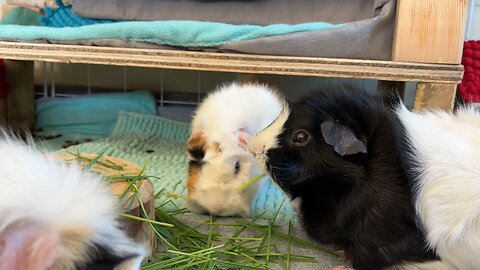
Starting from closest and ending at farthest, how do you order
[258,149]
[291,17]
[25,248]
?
[25,248] < [258,149] < [291,17]

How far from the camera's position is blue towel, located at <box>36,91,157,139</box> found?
7.84 feet

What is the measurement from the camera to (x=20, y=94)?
226cm

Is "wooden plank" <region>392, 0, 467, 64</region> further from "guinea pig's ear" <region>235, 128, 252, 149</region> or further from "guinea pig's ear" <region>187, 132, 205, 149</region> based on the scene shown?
"guinea pig's ear" <region>187, 132, 205, 149</region>

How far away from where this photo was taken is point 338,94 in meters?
1.06

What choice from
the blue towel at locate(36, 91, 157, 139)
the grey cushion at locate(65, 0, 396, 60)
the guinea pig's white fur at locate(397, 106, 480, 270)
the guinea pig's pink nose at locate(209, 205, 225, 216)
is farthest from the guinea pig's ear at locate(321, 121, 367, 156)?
the blue towel at locate(36, 91, 157, 139)

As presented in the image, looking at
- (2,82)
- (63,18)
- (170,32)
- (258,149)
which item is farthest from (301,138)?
(2,82)

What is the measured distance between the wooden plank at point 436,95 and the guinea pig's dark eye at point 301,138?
56cm

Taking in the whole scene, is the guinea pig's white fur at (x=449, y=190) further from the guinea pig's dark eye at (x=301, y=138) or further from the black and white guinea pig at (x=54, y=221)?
the black and white guinea pig at (x=54, y=221)

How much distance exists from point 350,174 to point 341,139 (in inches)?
2.9

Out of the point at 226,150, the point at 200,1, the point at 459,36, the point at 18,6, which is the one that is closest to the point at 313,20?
the point at 200,1

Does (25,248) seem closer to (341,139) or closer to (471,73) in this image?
(341,139)

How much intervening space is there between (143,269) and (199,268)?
110 mm

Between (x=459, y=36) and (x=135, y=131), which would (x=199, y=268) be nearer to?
(x=459, y=36)

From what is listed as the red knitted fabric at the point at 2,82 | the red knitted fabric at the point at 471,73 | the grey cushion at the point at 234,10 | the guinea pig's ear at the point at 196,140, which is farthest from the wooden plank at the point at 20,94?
the red knitted fabric at the point at 471,73
